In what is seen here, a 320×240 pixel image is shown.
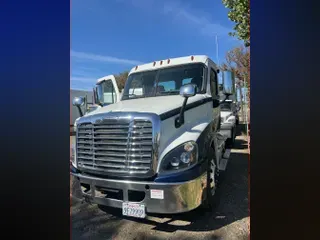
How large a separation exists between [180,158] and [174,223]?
0.85 meters

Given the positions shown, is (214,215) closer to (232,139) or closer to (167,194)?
(167,194)

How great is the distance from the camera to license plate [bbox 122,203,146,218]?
2.15 metres

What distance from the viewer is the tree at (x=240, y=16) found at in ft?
7.16

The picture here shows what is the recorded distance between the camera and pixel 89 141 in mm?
2510

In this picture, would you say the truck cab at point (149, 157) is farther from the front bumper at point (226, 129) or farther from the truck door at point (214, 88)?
the front bumper at point (226, 129)

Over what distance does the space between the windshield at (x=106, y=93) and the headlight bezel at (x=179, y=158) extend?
1.44 m

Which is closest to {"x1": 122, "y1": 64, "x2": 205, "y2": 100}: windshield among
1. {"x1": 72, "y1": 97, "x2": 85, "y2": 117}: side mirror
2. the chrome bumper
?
{"x1": 72, "y1": 97, "x2": 85, "y2": 117}: side mirror

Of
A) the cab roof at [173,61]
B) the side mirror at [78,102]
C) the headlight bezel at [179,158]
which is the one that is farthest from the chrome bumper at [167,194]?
the cab roof at [173,61]

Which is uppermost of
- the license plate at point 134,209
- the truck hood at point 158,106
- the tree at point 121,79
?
the tree at point 121,79

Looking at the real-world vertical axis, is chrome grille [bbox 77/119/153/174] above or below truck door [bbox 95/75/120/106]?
below

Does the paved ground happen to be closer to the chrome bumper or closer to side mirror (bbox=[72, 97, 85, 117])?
the chrome bumper

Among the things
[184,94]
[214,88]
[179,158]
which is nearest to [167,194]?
[179,158]

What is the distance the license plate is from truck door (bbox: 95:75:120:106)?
1601 mm
